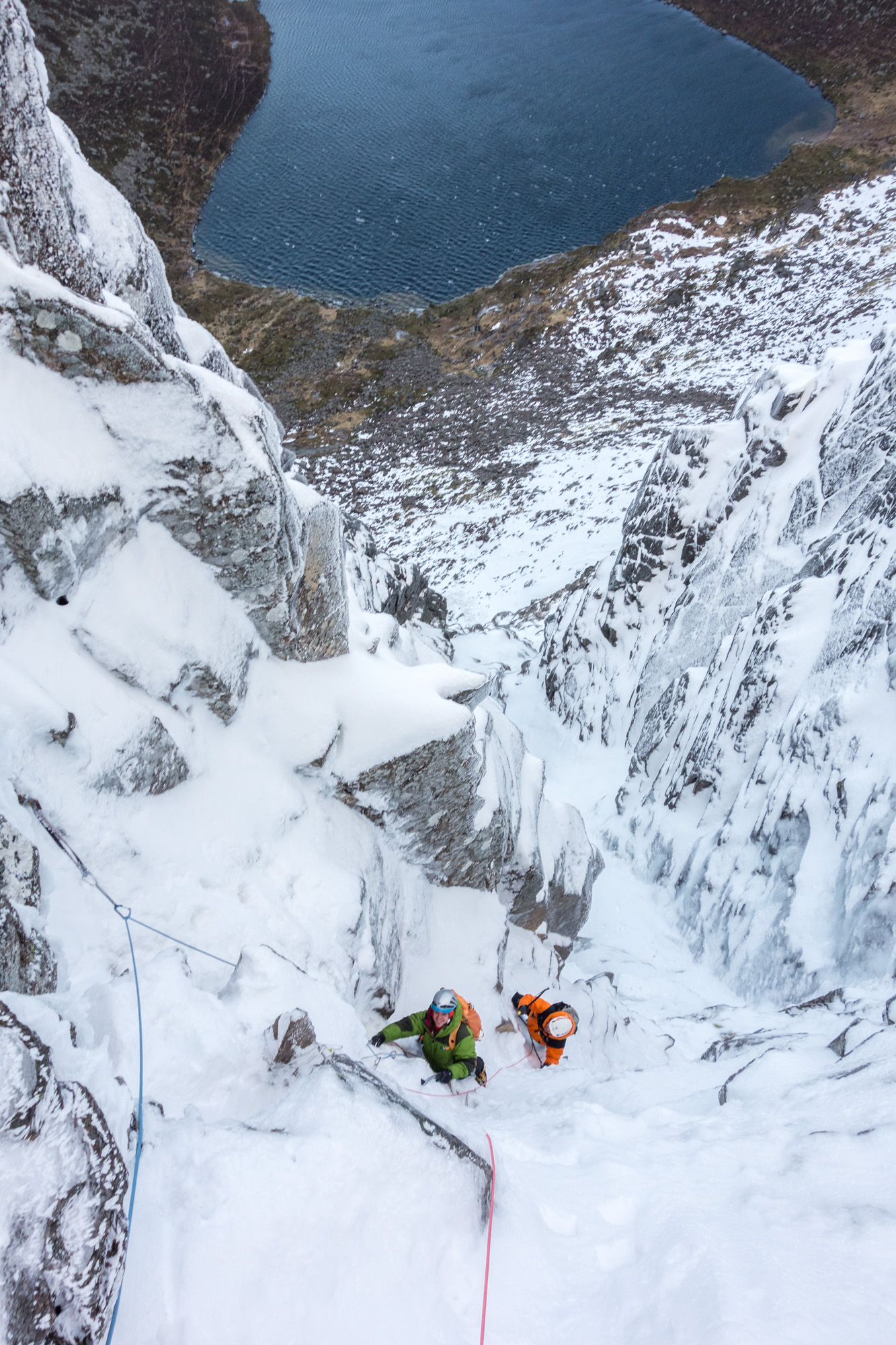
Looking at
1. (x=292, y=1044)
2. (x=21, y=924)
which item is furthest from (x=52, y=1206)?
(x=292, y=1044)

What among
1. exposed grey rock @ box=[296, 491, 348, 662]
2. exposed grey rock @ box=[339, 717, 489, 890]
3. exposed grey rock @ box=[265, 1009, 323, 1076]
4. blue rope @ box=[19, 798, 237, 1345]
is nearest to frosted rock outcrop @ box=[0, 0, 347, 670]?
exposed grey rock @ box=[296, 491, 348, 662]

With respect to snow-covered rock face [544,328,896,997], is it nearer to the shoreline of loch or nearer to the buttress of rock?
the buttress of rock

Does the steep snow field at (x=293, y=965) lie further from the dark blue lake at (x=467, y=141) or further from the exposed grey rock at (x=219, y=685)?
the dark blue lake at (x=467, y=141)

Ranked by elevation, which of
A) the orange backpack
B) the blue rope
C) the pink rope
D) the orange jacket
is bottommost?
the orange jacket

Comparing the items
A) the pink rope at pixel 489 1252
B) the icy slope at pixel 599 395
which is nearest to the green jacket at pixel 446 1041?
the pink rope at pixel 489 1252

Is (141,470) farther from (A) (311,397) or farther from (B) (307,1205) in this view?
(A) (311,397)

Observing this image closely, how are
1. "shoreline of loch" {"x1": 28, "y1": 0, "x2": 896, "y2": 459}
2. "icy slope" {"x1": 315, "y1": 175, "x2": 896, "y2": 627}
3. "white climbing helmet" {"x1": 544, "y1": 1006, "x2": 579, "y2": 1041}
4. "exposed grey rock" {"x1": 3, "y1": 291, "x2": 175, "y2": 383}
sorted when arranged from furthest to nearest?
"shoreline of loch" {"x1": 28, "y1": 0, "x2": 896, "y2": 459} → "icy slope" {"x1": 315, "y1": 175, "x2": 896, "y2": 627} → "white climbing helmet" {"x1": 544, "y1": 1006, "x2": 579, "y2": 1041} → "exposed grey rock" {"x1": 3, "y1": 291, "x2": 175, "y2": 383}
